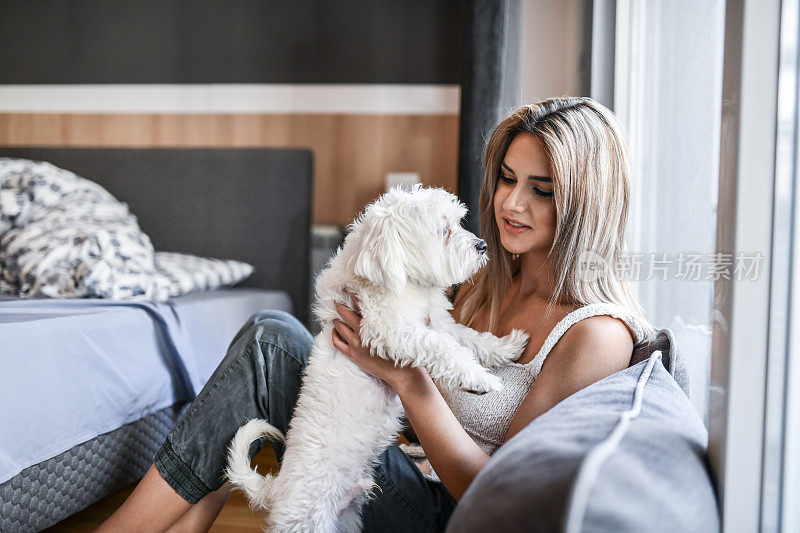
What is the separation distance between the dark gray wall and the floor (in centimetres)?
232

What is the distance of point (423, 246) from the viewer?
1230 mm

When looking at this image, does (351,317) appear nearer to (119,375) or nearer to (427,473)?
(427,473)

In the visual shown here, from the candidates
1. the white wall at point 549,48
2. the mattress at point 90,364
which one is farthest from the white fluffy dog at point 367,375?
the white wall at point 549,48

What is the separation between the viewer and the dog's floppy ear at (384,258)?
3.87 ft

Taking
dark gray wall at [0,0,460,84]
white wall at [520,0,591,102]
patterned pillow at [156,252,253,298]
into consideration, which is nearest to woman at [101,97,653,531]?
white wall at [520,0,591,102]

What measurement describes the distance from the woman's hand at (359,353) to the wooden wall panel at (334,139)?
2.12 metres

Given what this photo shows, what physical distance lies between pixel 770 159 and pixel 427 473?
39.7 inches

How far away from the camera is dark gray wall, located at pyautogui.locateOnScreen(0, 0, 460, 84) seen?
3.34 metres

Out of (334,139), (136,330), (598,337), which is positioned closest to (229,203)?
(334,139)

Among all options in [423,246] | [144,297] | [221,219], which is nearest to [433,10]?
[221,219]

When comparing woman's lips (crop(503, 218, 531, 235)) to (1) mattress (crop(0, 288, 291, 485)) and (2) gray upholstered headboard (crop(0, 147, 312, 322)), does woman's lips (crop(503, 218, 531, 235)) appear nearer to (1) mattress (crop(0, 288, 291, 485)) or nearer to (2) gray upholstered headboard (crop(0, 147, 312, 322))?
(1) mattress (crop(0, 288, 291, 485))

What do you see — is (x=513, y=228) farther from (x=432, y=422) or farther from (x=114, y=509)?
(x=114, y=509)

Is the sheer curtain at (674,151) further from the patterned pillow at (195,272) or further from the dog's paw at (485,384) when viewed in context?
the patterned pillow at (195,272)

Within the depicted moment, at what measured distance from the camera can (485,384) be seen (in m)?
1.23
